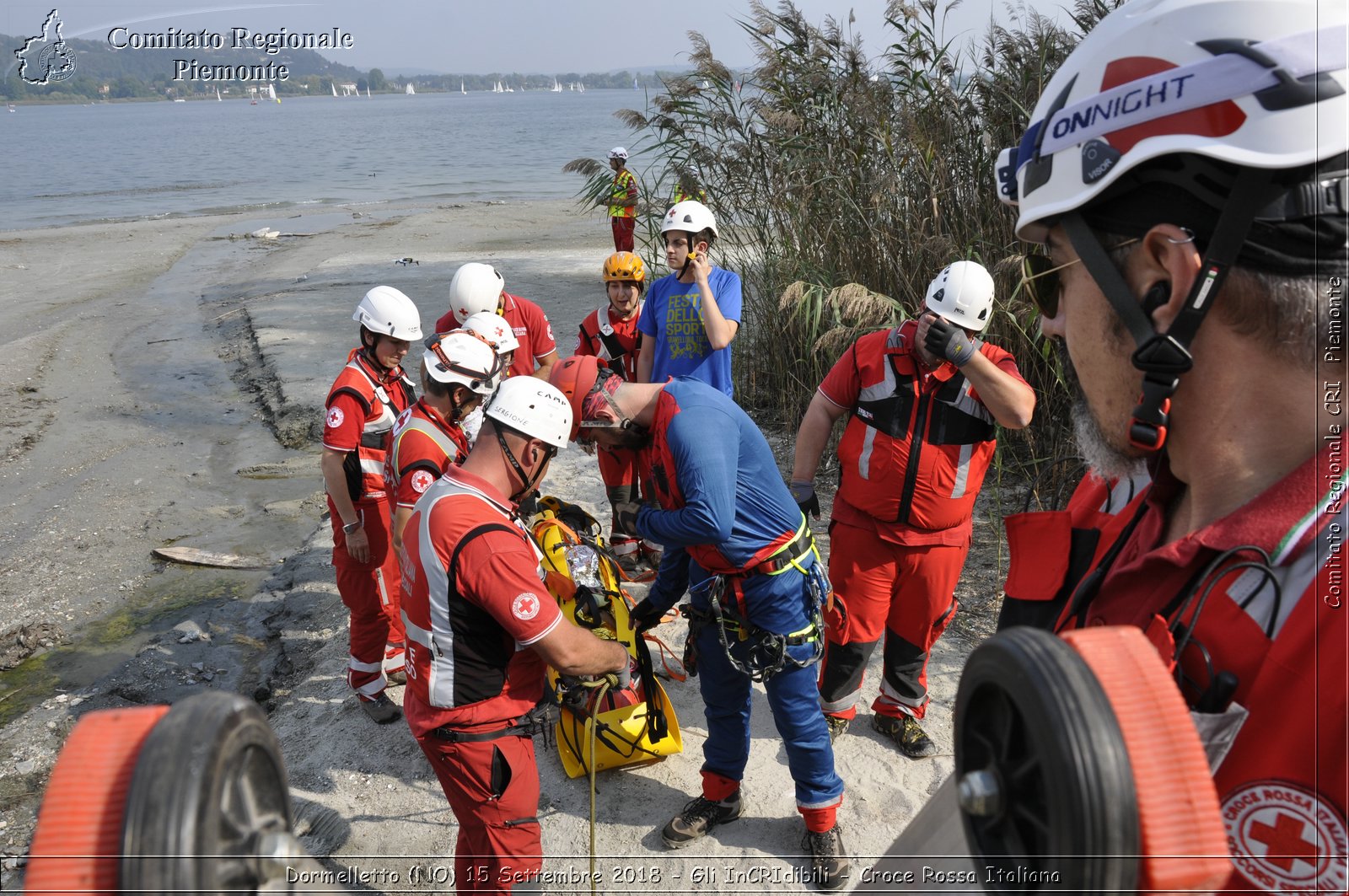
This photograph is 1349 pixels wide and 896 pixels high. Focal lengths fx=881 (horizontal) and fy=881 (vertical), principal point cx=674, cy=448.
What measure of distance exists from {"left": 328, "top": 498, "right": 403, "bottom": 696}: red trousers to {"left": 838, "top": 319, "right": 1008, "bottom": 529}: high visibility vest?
281 centimetres

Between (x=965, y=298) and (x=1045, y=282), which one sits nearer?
(x=1045, y=282)

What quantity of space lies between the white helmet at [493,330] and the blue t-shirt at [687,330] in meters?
1.46

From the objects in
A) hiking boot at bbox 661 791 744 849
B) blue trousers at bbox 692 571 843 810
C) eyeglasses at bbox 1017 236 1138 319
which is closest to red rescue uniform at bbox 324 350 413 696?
hiking boot at bbox 661 791 744 849

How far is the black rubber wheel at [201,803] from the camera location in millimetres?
924

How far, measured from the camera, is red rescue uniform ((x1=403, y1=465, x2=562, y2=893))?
3.02 metres

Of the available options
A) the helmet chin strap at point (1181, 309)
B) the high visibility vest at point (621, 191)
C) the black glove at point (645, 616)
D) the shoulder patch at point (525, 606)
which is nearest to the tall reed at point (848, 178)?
the high visibility vest at point (621, 191)

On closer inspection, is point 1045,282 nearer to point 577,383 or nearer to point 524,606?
point 524,606

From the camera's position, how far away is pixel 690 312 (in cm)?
609

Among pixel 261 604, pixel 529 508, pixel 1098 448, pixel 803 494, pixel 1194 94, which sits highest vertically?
pixel 1194 94

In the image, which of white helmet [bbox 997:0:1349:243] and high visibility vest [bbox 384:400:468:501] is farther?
high visibility vest [bbox 384:400:468:501]

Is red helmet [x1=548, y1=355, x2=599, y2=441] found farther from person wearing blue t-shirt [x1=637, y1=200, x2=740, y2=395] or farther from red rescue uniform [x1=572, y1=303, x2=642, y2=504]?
red rescue uniform [x1=572, y1=303, x2=642, y2=504]

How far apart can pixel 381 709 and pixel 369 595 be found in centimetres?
65

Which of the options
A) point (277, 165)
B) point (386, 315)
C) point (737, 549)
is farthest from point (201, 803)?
point (277, 165)

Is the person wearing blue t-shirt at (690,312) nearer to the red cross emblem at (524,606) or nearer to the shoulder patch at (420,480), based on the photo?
the shoulder patch at (420,480)
